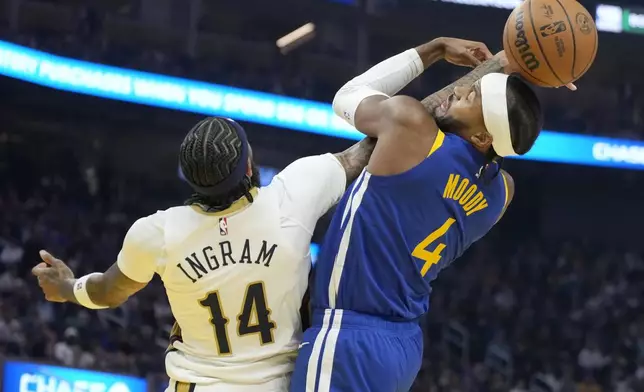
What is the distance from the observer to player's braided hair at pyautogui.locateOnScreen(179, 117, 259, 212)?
3004 millimetres

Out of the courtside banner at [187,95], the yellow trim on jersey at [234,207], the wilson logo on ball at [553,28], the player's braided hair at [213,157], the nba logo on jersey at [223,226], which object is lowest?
the nba logo on jersey at [223,226]

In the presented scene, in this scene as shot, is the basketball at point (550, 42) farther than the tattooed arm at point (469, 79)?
No

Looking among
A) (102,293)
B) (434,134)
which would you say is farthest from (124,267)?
(434,134)

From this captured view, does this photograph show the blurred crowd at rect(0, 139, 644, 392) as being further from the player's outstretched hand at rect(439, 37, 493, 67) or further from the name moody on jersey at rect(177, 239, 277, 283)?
the name moody on jersey at rect(177, 239, 277, 283)

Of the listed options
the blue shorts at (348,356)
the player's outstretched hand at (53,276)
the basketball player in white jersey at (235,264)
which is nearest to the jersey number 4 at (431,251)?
the blue shorts at (348,356)

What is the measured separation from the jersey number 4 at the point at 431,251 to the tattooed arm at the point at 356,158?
Answer: 1.10 feet

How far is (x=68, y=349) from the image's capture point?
1087 cm

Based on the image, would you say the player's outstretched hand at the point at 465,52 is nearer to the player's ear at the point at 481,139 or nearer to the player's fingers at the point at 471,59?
the player's fingers at the point at 471,59

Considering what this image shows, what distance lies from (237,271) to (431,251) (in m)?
0.68

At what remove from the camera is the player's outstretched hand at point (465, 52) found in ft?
12.5

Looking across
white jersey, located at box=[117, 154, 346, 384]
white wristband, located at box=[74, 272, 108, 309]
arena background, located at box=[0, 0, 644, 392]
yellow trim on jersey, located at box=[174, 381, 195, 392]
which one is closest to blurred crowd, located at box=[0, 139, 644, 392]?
arena background, located at box=[0, 0, 644, 392]

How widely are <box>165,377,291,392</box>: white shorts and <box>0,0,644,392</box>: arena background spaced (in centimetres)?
784

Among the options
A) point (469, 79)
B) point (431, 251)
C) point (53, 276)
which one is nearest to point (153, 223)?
point (53, 276)

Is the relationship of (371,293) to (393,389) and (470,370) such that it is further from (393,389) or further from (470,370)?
(470,370)
